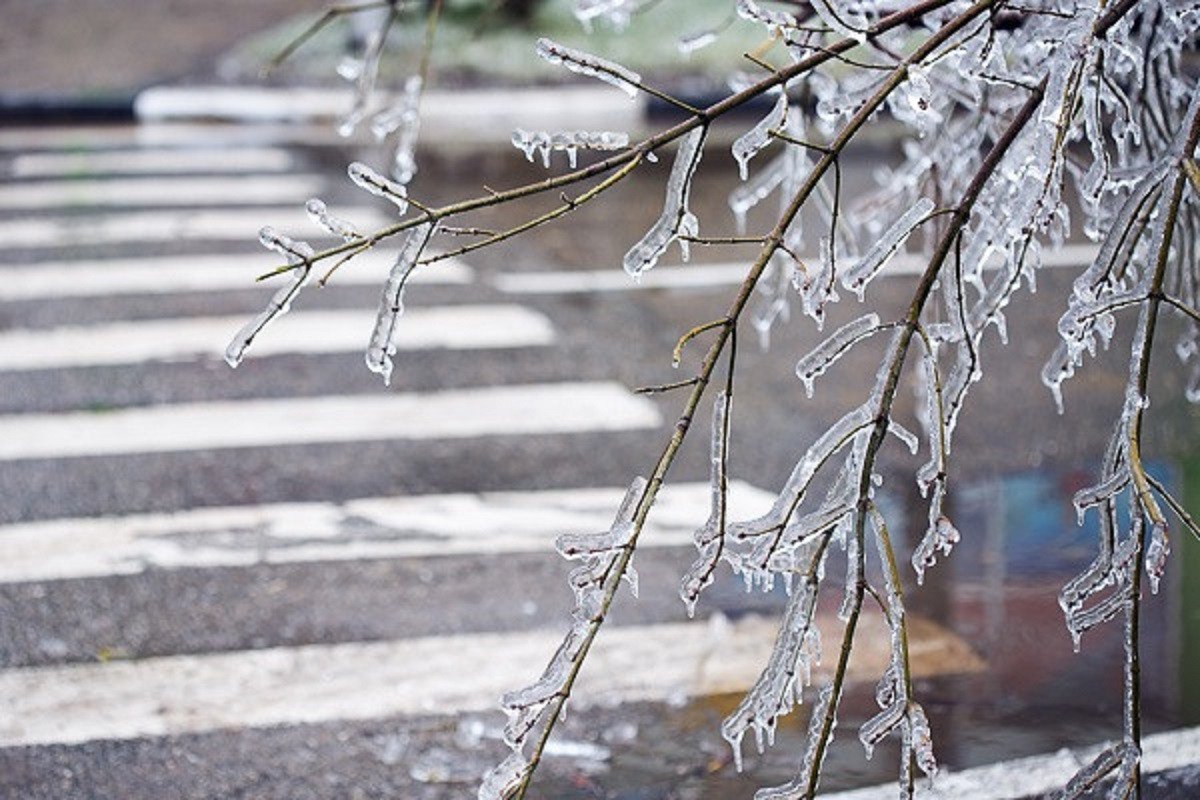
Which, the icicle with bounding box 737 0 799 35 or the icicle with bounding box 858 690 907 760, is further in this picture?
the icicle with bounding box 737 0 799 35

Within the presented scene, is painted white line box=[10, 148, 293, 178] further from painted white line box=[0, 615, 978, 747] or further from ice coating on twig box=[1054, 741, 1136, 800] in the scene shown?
ice coating on twig box=[1054, 741, 1136, 800]

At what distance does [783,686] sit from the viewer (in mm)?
2316

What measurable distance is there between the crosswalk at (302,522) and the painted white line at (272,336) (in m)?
0.02

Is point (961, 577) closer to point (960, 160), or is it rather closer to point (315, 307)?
point (960, 160)

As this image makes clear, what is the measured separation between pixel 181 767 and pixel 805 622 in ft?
6.40

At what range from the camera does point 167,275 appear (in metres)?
8.65

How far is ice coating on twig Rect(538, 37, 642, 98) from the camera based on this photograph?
7.59 ft

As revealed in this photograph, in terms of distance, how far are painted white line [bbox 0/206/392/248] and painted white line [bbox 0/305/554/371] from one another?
160cm

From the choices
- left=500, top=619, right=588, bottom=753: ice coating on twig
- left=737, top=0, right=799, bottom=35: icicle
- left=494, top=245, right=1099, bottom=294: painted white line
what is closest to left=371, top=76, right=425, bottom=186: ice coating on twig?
left=737, top=0, right=799, bottom=35: icicle

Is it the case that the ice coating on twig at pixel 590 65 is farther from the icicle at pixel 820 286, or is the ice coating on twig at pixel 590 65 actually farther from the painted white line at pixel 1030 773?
the painted white line at pixel 1030 773

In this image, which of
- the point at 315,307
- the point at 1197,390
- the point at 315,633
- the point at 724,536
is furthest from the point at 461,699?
the point at 315,307

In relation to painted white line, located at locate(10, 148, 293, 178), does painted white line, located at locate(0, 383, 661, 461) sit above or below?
below

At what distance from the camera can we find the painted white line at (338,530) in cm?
510

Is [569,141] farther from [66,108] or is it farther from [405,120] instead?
[66,108]
